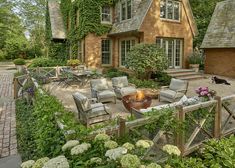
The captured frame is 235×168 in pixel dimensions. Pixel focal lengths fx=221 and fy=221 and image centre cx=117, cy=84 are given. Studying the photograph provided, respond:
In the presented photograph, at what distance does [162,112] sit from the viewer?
4258 mm

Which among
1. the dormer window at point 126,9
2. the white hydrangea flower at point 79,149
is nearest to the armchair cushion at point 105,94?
the white hydrangea flower at point 79,149

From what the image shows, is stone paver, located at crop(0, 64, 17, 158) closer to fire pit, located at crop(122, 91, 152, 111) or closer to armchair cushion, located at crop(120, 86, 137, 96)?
fire pit, located at crop(122, 91, 152, 111)

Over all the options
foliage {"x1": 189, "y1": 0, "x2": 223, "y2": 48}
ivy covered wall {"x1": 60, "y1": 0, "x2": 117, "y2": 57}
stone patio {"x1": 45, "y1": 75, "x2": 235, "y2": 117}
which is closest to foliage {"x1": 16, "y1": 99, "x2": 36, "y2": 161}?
stone patio {"x1": 45, "y1": 75, "x2": 235, "y2": 117}

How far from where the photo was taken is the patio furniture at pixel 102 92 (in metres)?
8.98

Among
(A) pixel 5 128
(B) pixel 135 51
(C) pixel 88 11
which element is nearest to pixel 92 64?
(C) pixel 88 11

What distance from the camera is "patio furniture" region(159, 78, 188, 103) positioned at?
8.80m

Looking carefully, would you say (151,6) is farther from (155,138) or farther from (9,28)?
(9,28)

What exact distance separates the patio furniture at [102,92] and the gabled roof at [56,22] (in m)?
13.4

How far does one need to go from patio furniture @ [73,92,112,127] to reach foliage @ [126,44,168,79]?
7244mm

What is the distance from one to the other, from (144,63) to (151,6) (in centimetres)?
495

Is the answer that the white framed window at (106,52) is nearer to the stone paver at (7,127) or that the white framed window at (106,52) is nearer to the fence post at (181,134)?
the stone paver at (7,127)

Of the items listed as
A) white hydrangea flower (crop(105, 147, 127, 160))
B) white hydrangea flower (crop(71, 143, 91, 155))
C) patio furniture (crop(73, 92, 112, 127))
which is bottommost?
patio furniture (crop(73, 92, 112, 127))

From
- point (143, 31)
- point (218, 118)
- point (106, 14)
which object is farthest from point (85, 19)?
point (218, 118)

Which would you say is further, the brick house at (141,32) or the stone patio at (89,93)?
the brick house at (141,32)
